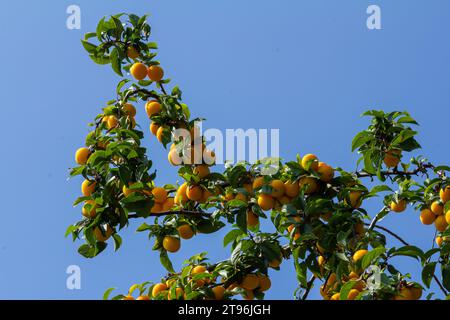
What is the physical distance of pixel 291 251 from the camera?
3.49 metres

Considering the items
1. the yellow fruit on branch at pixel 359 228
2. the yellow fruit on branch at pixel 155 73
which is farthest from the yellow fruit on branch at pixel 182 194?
the yellow fruit on branch at pixel 359 228

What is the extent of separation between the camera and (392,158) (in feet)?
11.4

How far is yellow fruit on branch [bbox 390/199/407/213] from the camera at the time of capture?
3.45 meters

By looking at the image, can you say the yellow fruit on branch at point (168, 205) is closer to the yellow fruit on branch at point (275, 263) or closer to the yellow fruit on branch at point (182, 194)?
the yellow fruit on branch at point (182, 194)

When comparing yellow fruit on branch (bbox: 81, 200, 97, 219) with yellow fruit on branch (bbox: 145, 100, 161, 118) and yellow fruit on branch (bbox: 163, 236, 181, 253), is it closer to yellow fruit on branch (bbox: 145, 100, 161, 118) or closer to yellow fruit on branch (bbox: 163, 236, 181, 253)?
yellow fruit on branch (bbox: 163, 236, 181, 253)

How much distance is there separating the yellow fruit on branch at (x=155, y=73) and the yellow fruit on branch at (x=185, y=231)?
0.85 meters

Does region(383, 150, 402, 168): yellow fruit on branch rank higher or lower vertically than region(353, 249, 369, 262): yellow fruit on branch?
higher

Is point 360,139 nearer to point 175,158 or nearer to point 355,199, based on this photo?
point 355,199

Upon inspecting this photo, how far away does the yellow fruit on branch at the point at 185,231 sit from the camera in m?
3.48

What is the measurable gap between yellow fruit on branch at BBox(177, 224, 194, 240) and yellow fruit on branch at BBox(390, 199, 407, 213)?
42.0 inches

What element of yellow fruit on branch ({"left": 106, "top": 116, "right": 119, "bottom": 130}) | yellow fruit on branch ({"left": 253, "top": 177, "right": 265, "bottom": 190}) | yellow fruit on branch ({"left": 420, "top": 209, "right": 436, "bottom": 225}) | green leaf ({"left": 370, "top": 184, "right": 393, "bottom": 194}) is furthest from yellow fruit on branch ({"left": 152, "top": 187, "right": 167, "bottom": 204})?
yellow fruit on branch ({"left": 420, "top": 209, "right": 436, "bottom": 225})
